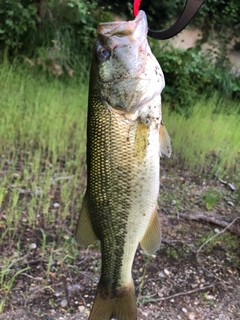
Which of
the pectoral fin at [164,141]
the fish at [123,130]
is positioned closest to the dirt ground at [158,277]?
the fish at [123,130]

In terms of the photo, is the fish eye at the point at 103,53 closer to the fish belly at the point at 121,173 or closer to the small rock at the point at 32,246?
the fish belly at the point at 121,173

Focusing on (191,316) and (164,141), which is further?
(191,316)

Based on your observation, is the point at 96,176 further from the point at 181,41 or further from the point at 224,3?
the point at 224,3

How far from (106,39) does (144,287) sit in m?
1.67

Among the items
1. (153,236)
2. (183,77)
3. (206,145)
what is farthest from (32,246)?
(183,77)

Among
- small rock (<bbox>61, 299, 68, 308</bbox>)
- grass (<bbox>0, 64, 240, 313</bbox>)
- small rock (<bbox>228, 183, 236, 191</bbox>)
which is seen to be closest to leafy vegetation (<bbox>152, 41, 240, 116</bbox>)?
grass (<bbox>0, 64, 240, 313</bbox>)

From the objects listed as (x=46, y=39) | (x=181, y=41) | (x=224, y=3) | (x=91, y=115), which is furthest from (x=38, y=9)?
(x=91, y=115)

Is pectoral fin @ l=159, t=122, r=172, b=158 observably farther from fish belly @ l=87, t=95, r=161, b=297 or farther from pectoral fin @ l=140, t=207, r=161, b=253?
pectoral fin @ l=140, t=207, r=161, b=253

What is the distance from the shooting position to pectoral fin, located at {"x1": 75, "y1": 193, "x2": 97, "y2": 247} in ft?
4.36

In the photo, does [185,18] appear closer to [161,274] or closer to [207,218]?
[161,274]

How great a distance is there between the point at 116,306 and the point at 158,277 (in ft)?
3.67

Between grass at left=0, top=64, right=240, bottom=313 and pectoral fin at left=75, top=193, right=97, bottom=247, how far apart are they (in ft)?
3.17

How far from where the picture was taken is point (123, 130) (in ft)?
4.02

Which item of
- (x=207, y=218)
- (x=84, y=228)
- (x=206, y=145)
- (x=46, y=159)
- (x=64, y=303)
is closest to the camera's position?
(x=84, y=228)
